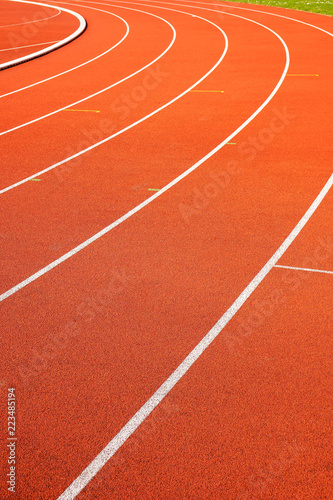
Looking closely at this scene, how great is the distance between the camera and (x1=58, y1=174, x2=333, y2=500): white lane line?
3617 mm

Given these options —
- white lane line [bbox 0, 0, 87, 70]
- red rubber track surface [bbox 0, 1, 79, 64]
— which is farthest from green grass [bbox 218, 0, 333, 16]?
red rubber track surface [bbox 0, 1, 79, 64]

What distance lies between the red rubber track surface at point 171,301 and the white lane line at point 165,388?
1.9 inches

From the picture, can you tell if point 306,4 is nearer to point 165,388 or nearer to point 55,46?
point 55,46

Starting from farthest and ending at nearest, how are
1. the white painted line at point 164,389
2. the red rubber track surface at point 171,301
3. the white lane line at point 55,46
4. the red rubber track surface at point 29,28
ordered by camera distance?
1. the red rubber track surface at point 29,28
2. the white lane line at point 55,46
3. the red rubber track surface at point 171,301
4. the white painted line at point 164,389

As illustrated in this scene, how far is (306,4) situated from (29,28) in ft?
39.4

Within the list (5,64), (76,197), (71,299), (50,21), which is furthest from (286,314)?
(50,21)

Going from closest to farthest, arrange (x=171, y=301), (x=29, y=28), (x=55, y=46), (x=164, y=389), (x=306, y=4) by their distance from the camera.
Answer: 1. (x=164, y=389)
2. (x=171, y=301)
3. (x=55, y=46)
4. (x=29, y=28)
5. (x=306, y=4)

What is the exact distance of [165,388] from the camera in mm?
4375

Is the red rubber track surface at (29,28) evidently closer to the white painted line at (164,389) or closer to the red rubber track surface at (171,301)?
the red rubber track surface at (171,301)

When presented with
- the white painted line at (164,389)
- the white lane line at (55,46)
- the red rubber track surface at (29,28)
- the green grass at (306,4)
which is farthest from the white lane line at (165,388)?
the green grass at (306,4)

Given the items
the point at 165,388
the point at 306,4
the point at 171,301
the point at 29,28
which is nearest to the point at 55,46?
the point at 29,28

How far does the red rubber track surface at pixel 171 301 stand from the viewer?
12.3 feet

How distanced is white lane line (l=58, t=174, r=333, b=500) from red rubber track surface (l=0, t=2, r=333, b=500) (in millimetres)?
47

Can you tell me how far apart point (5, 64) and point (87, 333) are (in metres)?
12.4
